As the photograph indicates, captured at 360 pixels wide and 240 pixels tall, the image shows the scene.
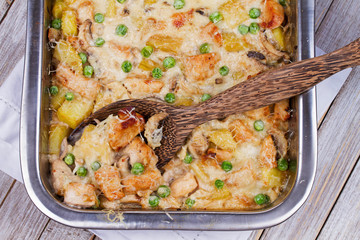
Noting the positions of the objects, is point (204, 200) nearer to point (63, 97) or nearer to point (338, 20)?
point (63, 97)

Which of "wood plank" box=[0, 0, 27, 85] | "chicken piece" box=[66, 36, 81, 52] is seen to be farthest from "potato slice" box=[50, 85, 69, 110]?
"wood plank" box=[0, 0, 27, 85]

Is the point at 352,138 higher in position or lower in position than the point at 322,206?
higher

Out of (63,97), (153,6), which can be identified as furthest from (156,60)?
(63,97)

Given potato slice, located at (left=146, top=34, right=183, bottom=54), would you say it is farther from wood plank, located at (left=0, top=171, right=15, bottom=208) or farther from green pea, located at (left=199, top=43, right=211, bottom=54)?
wood plank, located at (left=0, top=171, right=15, bottom=208)

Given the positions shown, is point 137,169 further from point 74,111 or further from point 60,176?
point 74,111

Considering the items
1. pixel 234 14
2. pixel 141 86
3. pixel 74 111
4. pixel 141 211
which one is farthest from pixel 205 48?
pixel 141 211
